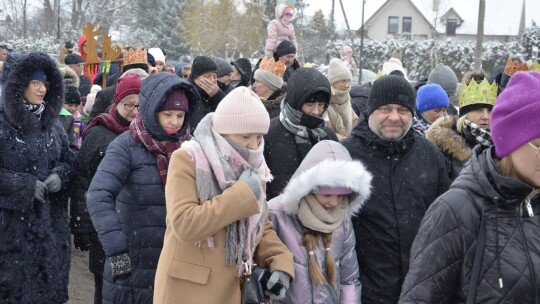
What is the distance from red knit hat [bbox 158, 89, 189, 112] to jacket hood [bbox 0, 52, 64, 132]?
120cm

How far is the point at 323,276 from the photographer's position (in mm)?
3834

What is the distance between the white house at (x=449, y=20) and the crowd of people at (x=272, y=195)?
58.4m

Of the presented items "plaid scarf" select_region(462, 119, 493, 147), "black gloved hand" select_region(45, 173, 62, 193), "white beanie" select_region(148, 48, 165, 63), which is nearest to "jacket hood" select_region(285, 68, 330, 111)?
"plaid scarf" select_region(462, 119, 493, 147)

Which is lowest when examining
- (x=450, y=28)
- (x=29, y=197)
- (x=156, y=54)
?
(x=29, y=197)

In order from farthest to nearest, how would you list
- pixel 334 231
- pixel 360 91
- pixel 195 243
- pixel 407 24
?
pixel 407 24
pixel 360 91
pixel 334 231
pixel 195 243

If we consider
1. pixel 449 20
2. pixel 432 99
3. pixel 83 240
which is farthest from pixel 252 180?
pixel 449 20

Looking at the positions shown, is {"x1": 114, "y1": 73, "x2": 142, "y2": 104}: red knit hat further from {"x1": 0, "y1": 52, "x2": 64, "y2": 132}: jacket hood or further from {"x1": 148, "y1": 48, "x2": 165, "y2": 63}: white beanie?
{"x1": 148, "y1": 48, "x2": 165, "y2": 63}: white beanie

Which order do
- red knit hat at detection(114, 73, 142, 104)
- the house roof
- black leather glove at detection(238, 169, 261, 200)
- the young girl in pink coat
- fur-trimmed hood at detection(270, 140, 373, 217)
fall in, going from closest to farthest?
black leather glove at detection(238, 169, 261, 200), fur-trimmed hood at detection(270, 140, 373, 217), red knit hat at detection(114, 73, 142, 104), the young girl in pink coat, the house roof

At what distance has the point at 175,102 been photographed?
4.49 m

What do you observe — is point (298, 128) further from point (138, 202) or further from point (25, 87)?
point (25, 87)

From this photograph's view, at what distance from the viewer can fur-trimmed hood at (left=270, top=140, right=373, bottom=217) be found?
Answer: 379 centimetres

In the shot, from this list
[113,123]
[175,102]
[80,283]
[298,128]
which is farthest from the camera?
[80,283]

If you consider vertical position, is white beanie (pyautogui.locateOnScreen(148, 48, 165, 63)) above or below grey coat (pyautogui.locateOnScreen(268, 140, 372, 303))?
above

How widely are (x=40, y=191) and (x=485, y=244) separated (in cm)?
350
